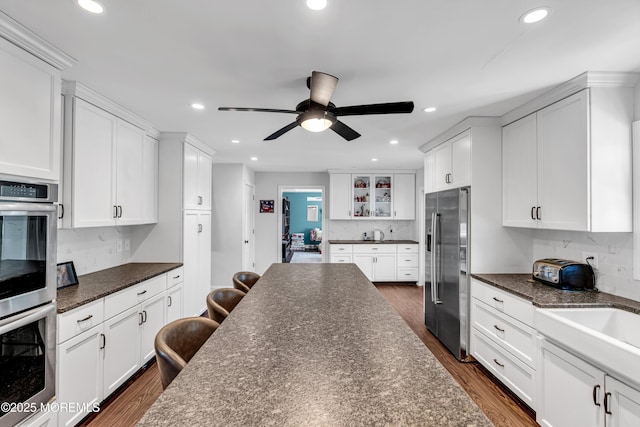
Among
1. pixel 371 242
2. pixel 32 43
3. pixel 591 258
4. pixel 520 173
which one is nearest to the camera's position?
pixel 32 43

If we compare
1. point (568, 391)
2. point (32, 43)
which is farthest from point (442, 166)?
point (32, 43)

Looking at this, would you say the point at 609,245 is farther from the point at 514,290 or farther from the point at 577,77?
the point at 577,77

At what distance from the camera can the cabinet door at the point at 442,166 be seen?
3363 millimetres

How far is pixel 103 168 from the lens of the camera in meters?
2.54

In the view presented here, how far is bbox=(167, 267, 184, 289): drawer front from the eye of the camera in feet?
10.4

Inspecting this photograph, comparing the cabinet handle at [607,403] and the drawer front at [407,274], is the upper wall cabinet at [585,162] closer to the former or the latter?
the cabinet handle at [607,403]

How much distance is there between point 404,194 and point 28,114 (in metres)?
5.65

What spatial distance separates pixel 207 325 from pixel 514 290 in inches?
86.5

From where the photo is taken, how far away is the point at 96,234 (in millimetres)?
2881

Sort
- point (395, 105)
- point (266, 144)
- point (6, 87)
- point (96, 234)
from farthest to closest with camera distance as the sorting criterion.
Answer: point (266, 144) → point (96, 234) → point (395, 105) → point (6, 87)

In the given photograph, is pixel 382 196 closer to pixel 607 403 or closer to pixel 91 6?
pixel 607 403

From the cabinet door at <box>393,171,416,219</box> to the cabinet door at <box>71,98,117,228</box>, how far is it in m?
4.92

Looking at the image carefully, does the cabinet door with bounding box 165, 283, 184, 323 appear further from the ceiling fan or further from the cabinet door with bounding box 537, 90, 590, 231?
the cabinet door with bounding box 537, 90, 590, 231

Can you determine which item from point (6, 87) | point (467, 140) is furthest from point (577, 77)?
point (6, 87)
